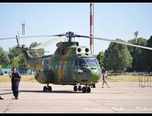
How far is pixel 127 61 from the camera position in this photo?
129 meters

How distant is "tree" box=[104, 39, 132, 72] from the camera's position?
12781cm

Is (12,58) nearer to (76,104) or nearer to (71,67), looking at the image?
(71,67)

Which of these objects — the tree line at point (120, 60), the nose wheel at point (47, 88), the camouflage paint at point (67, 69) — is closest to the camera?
the camouflage paint at point (67, 69)

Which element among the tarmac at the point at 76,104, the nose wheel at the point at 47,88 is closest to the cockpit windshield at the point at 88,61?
the tarmac at the point at 76,104

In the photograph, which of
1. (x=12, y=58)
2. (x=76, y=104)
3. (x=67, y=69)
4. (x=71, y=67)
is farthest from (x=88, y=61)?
(x=12, y=58)

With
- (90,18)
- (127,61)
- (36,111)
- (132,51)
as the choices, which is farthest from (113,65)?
(36,111)

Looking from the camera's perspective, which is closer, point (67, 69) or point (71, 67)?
point (71, 67)

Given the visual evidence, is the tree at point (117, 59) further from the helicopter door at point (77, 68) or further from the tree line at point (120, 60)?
the helicopter door at point (77, 68)

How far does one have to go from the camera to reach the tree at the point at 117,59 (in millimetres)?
127812

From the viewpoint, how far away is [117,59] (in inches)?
5123

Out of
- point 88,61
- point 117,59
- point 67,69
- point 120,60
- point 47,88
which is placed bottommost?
point 47,88

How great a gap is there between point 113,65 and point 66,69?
9850 centimetres

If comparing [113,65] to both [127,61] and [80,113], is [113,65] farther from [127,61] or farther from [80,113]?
[80,113]

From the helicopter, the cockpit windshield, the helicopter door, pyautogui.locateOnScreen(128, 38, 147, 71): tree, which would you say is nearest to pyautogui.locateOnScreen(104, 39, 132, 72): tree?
pyautogui.locateOnScreen(128, 38, 147, 71): tree
